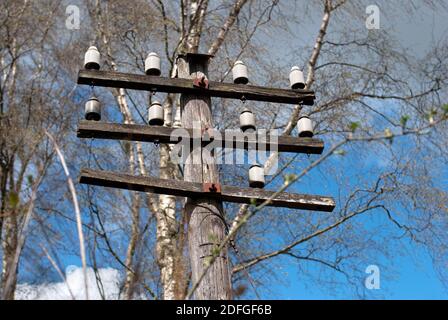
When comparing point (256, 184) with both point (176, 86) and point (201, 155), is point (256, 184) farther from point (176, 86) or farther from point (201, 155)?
point (176, 86)

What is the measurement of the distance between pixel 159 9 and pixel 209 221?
191 inches

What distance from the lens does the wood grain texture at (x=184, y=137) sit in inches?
196

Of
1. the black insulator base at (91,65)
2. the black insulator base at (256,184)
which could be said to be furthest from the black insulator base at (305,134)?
the black insulator base at (91,65)

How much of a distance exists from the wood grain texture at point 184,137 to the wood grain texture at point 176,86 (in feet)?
1.26

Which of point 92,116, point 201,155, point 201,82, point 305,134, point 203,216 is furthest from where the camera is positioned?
point 305,134

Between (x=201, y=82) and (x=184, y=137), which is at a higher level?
(x=201, y=82)

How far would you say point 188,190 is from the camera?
477 cm

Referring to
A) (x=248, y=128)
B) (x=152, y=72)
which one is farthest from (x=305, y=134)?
(x=152, y=72)

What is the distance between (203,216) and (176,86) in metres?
1.13

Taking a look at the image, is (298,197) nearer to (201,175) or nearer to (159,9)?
(201,175)

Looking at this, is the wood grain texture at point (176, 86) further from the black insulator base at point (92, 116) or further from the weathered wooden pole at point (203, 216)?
the black insulator base at point (92, 116)

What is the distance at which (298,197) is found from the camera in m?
5.03
